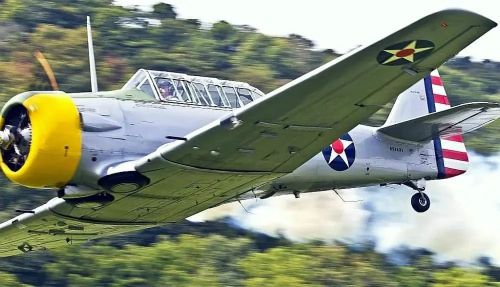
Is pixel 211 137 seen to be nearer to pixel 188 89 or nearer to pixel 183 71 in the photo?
pixel 188 89

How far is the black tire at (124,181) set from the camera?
1238 centimetres

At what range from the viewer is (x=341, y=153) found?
14.5 metres

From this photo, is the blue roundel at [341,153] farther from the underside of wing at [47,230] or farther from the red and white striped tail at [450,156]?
the underside of wing at [47,230]

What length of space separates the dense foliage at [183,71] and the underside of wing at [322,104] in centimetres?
281

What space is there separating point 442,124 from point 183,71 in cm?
2324

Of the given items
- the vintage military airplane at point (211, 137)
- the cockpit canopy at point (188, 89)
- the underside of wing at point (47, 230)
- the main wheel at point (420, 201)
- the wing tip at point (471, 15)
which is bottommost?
the underside of wing at point (47, 230)

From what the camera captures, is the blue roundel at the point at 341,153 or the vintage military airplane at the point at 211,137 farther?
the blue roundel at the point at 341,153

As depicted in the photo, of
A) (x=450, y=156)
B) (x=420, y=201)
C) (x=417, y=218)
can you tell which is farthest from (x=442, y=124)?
(x=417, y=218)

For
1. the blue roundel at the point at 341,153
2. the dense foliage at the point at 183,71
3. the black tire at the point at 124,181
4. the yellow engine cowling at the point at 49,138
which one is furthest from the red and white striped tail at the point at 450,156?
the yellow engine cowling at the point at 49,138

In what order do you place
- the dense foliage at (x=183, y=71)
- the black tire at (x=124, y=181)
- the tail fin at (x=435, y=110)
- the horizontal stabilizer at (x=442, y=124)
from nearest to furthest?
1. the black tire at (x=124, y=181)
2. the horizontal stabilizer at (x=442, y=124)
3. the tail fin at (x=435, y=110)
4. the dense foliage at (x=183, y=71)

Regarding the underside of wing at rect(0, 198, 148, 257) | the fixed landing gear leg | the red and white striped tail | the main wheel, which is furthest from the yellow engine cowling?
the red and white striped tail

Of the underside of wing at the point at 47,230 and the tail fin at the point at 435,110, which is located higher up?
the tail fin at the point at 435,110

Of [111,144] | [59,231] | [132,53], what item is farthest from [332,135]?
[132,53]

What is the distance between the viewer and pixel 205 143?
11812 millimetres
